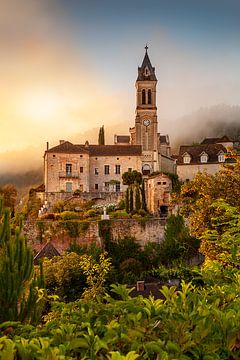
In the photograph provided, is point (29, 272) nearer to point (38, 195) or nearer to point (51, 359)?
point (51, 359)

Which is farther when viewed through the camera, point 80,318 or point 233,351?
point 80,318

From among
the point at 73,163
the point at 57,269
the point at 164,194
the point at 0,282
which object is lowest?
the point at 57,269

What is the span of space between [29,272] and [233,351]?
190 inches

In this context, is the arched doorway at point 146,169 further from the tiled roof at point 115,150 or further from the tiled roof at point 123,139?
the tiled roof at point 123,139

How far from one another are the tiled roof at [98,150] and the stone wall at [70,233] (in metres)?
21.1

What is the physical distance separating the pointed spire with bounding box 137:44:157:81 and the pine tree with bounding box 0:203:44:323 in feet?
199

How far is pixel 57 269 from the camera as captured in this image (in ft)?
81.5

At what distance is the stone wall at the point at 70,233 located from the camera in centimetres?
3434

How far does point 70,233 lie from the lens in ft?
113

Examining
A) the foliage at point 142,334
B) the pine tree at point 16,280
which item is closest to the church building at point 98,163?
the pine tree at point 16,280

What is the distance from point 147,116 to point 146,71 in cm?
751

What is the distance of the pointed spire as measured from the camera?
218 ft

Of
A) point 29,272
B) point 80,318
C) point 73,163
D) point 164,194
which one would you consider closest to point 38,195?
point 73,163

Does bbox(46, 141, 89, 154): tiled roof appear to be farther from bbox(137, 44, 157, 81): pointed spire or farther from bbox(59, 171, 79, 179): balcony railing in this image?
bbox(137, 44, 157, 81): pointed spire
